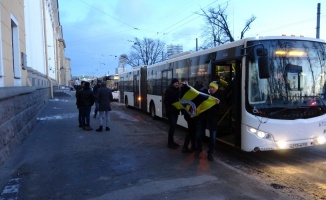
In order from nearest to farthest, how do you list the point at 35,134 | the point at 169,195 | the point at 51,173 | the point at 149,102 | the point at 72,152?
the point at 169,195
the point at 51,173
the point at 72,152
the point at 35,134
the point at 149,102

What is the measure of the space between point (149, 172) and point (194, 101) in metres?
2.15

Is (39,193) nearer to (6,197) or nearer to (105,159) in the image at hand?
(6,197)

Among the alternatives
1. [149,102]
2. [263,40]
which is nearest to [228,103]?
[263,40]

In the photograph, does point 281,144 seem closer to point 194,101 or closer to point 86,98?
point 194,101

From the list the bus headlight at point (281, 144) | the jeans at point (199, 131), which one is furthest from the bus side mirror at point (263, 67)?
the jeans at point (199, 131)

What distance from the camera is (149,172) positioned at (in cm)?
662

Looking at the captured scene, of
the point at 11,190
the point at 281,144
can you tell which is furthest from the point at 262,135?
the point at 11,190

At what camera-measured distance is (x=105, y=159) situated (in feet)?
25.5

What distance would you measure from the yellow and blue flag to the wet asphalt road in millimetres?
1156

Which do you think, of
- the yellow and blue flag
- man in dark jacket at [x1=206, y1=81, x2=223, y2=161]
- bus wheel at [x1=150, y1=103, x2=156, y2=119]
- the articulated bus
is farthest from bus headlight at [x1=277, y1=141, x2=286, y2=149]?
bus wheel at [x1=150, y1=103, x2=156, y2=119]

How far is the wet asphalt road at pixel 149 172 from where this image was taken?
18.0 ft

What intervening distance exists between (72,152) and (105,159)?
1.23 m

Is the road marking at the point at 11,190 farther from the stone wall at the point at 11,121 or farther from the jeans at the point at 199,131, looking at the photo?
the jeans at the point at 199,131

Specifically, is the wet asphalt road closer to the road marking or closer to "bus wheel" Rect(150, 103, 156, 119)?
the road marking
